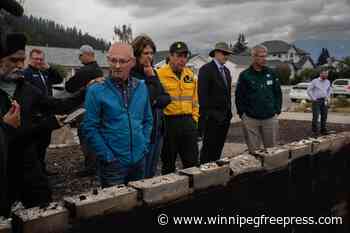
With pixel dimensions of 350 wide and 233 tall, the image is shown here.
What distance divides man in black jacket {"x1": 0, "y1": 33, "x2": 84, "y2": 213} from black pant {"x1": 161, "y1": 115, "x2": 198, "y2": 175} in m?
1.67

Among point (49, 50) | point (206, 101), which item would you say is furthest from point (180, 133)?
point (49, 50)

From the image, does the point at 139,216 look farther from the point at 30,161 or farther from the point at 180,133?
the point at 180,133

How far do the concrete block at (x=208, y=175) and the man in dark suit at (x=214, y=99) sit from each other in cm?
241

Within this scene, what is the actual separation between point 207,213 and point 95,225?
882mm

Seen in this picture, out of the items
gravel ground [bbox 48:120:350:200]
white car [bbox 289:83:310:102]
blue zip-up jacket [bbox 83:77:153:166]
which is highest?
blue zip-up jacket [bbox 83:77:153:166]

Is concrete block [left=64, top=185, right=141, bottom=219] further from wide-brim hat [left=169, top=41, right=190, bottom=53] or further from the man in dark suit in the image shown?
the man in dark suit

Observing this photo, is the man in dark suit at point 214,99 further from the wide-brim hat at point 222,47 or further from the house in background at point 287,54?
the house in background at point 287,54

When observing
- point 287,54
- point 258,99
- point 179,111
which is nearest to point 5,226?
point 179,111

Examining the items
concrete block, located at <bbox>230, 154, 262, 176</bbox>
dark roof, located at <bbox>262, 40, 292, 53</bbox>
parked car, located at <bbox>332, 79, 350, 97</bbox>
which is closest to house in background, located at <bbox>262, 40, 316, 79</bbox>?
dark roof, located at <bbox>262, 40, 292, 53</bbox>

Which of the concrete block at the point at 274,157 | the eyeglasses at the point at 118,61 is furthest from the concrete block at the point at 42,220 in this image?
the concrete block at the point at 274,157

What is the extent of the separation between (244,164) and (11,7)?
2.01 meters

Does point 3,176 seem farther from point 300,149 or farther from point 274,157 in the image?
point 300,149

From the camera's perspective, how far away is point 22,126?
8.89ft

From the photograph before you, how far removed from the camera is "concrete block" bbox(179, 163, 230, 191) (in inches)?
106
